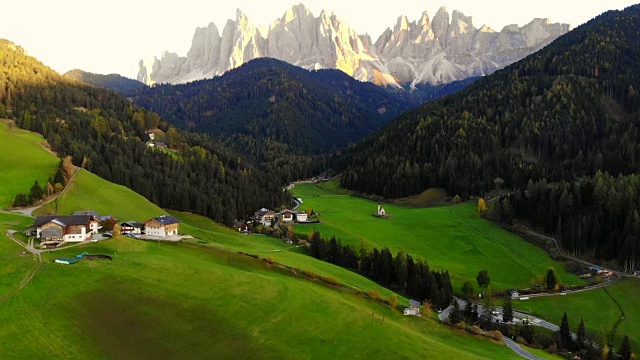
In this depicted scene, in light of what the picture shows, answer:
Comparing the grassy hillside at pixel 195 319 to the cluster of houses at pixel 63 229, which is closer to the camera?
the grassy hillside at pixel 195 319

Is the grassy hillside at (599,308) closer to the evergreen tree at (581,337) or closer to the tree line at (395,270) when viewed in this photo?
the evergreen tree at (581,337)

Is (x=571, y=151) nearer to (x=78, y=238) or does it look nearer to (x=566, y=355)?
(x=566, y=355)

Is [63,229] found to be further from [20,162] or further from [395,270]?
[20,162]

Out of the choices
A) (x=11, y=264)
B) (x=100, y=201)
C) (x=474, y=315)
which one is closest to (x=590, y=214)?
(x=474, y=315)

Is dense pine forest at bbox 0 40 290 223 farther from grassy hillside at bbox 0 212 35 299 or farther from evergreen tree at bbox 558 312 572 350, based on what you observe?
evergreen tree at bbox 558 312 572 350

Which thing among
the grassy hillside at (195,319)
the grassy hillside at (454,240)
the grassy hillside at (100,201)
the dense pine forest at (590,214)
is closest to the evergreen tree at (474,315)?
the grassy hillside at (195,319)
